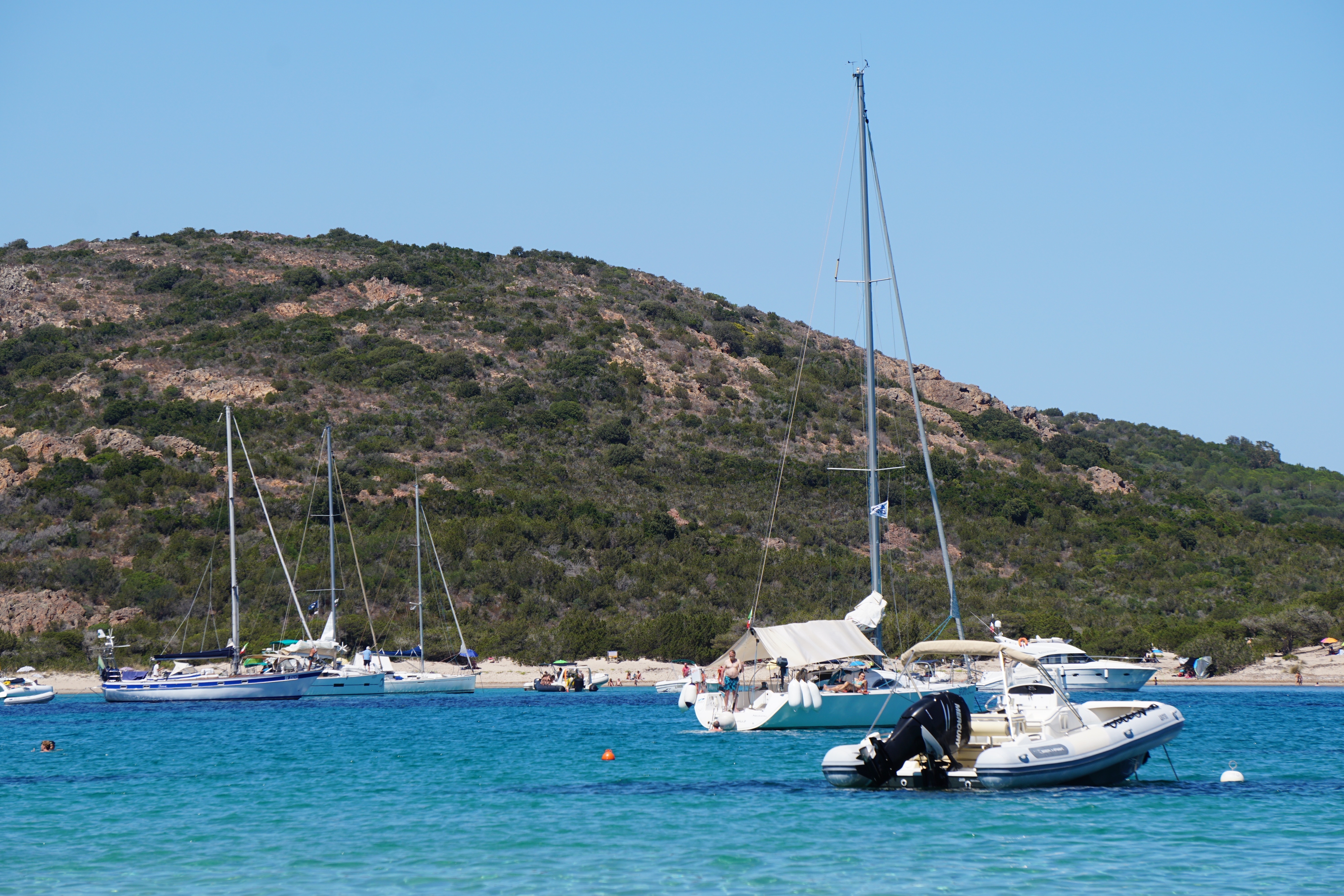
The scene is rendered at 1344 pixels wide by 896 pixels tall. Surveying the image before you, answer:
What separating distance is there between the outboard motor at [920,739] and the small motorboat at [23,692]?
134 ft

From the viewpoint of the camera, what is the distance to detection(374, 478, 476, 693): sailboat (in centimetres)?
5488

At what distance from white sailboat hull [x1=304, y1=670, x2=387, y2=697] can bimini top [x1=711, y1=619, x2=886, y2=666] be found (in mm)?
25625

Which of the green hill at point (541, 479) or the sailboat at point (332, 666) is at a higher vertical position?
the green hill at point (541, 479)

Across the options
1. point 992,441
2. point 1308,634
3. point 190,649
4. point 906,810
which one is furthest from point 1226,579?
point 906,810

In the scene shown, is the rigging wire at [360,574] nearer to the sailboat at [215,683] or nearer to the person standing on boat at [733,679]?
the sailboat at [215,683]

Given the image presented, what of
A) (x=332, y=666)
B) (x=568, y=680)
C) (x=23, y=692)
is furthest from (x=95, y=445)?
(x=568, y=680)

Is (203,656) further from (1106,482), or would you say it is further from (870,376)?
(1106,482)

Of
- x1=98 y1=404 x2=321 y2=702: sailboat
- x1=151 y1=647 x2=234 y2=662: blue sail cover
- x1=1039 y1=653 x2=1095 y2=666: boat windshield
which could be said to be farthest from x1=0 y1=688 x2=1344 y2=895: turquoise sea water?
x1=98 y1=404 x2=321 y2=702: sailboat

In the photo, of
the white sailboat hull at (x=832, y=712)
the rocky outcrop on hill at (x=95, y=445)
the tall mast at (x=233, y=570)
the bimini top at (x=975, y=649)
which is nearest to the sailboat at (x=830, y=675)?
the white sailboat hull at (x=832, y=712)

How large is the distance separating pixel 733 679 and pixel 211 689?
88.7ft

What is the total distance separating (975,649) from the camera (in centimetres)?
2192

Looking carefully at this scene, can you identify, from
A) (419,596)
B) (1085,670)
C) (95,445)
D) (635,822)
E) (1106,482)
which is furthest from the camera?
(1106,482)

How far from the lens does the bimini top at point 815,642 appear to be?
31.5 metres

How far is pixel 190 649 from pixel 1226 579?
50936 millimetres
